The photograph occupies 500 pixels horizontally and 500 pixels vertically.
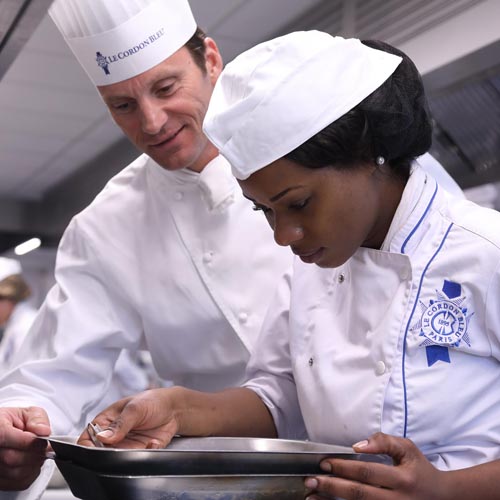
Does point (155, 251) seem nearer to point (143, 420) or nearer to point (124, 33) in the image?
point (124, 33)

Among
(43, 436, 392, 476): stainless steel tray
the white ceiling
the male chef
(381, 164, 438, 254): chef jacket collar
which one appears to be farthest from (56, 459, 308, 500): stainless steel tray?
the white ceiling

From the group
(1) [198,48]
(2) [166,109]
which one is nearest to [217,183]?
(2) [166,109]

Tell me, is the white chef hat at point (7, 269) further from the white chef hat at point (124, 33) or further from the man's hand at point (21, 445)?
the man's hand at point (21, 445)

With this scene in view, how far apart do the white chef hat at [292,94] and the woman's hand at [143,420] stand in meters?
0.36

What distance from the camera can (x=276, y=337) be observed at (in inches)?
60.4

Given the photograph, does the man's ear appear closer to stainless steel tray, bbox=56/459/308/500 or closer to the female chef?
the female chef

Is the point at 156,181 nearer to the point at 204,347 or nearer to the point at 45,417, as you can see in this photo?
the point at 204,347

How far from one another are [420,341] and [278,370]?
0.38 metres

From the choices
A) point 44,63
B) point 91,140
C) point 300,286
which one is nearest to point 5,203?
point 91,140

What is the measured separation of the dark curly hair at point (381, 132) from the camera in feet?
3.98

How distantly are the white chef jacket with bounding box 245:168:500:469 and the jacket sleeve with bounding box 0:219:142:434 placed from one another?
601mm

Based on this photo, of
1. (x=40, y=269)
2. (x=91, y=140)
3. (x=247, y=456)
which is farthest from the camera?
(x=40, y=269)

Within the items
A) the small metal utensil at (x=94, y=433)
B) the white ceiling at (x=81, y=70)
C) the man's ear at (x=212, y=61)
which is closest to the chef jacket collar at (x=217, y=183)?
the man's ear at (x=212, y=61)

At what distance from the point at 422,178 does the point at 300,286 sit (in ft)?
1.00
